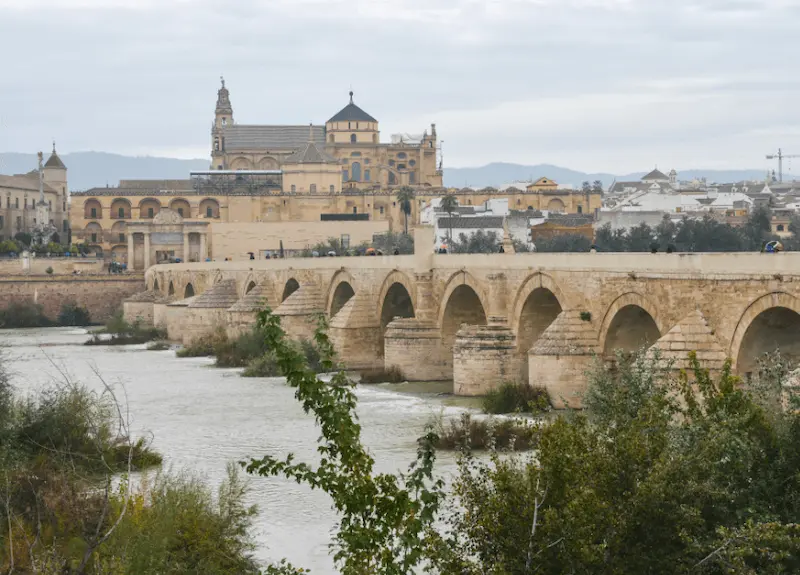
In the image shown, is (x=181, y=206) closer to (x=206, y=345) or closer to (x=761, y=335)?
(x=206, y=345)

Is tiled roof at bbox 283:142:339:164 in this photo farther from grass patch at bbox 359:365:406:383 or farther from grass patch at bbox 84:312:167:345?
grass patch at bbox 359:365:406:383

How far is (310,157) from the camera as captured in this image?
91.5 metres

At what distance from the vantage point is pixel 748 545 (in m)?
8.51

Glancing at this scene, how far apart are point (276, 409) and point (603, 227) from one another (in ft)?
129

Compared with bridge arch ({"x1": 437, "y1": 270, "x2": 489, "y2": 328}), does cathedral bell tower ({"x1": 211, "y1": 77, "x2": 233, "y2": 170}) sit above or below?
above

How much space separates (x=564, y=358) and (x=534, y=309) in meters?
3.44

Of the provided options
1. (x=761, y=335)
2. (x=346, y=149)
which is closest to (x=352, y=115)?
(x=346, y=149)

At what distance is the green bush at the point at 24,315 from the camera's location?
2208 inches

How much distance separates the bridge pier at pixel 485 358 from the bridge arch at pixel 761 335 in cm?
735

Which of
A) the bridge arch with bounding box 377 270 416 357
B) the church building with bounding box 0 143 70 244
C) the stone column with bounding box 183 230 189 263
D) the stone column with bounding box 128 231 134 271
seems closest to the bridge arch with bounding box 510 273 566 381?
the bridge arch with bounding box 377 270 416 357

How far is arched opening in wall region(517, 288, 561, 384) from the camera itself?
78.5 feet

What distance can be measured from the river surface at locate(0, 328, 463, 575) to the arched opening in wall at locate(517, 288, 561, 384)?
170cm

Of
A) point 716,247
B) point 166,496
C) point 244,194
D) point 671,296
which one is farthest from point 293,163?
point 166,496

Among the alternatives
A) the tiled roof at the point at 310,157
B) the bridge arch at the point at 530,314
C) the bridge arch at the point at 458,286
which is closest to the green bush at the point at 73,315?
the tiled roof at the point at 310,157
